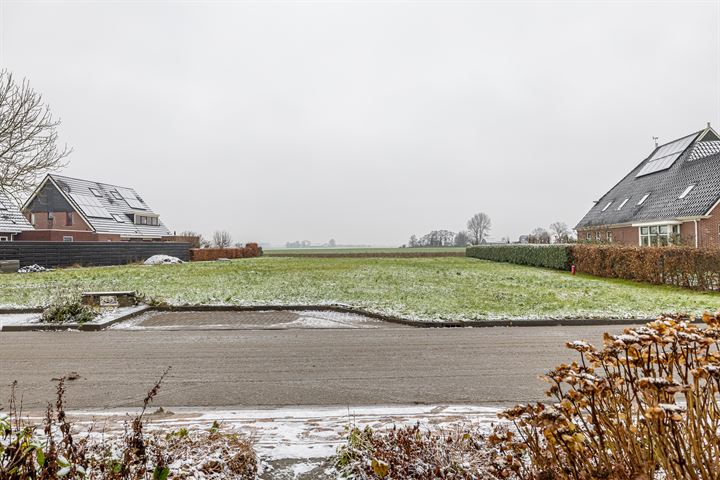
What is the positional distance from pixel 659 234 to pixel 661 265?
11264 millimetres

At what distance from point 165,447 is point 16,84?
1718 centimetres

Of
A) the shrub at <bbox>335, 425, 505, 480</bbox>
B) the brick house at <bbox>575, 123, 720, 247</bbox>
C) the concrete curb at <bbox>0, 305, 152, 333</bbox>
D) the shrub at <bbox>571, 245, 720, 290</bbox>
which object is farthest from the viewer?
the brick house at <bbox>575, 123, 720, 247</bbox>

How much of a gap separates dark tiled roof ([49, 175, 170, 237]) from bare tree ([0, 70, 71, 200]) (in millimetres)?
26724

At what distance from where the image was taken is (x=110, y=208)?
144ft

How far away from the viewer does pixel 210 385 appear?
5398 mm

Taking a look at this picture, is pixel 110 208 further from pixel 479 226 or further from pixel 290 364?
pixel 479 226

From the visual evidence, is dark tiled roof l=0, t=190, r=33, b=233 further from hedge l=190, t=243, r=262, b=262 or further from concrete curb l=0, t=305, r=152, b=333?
concrete curb l=0, t=305, r=152, b=333

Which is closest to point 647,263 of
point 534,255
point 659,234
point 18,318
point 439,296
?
point 439,296

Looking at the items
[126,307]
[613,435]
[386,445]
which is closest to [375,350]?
[386,445]

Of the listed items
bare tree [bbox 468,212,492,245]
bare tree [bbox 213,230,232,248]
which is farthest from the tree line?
bare tree [bbox 213,230,232,248]

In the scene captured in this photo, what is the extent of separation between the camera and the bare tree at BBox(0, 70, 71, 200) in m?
14.5

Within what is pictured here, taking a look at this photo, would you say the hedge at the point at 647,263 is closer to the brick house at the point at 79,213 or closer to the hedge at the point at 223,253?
the hedge at the point at 223,253

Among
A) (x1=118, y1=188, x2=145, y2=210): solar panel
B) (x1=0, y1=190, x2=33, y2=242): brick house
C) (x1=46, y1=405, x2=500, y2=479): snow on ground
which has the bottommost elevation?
(x1=46, y1=405, x2=500, y2=479): snow on ground

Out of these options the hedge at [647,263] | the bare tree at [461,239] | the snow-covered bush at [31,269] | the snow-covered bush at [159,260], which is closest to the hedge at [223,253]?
the snow-covered bush at [159,260]
